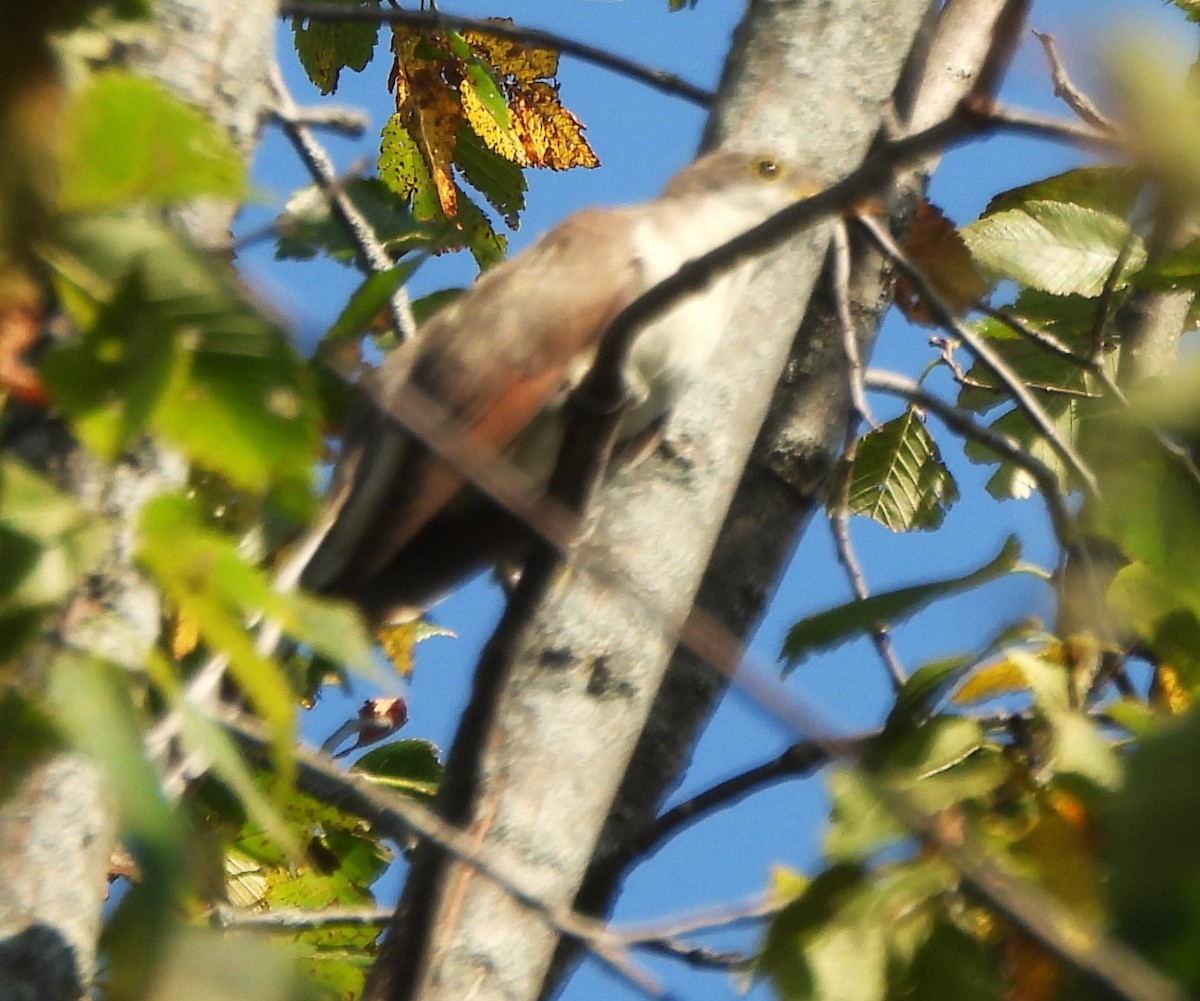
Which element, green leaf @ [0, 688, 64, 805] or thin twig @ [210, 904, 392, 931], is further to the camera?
thin twig @ [210, 904, 392, 931]

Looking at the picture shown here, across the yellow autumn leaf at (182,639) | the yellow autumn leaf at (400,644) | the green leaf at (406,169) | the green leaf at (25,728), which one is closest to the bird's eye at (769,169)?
the green leaf at (406,169)

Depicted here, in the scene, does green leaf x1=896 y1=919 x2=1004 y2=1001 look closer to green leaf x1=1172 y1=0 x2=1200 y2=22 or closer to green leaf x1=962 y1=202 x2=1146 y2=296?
green leaf x1=962 y1=202 x2=1146 y2=296

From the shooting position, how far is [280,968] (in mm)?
935

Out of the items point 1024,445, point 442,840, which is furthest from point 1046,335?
point 442,840

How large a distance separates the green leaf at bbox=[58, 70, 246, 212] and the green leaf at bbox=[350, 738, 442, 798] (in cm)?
250

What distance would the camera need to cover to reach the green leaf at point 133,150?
88 cm

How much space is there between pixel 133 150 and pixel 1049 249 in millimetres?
2010

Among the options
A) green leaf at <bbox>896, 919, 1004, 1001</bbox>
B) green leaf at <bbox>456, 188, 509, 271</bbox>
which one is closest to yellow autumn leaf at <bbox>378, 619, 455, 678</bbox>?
green leaf at <bbox>456, 188, 509, 271</bbox>

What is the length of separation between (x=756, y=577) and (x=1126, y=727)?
1683 mm

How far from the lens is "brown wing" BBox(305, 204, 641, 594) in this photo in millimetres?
3318

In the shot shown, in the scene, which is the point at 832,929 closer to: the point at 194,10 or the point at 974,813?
the point at 974,813

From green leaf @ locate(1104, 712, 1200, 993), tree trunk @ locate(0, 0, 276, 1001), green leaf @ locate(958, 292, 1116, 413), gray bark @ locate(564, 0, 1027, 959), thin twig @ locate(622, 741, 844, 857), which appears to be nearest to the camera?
green leaf @ locate(1104, 712, 1200, 993)

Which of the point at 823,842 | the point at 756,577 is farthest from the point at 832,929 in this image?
the point at 756,577

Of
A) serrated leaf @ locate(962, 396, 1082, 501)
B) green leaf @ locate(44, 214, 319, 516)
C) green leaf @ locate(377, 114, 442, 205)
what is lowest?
green leaf @ locate(44, 214, 319, 516)
